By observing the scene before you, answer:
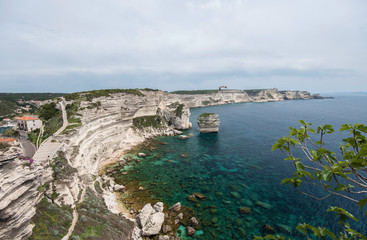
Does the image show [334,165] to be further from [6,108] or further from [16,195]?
[6,108]

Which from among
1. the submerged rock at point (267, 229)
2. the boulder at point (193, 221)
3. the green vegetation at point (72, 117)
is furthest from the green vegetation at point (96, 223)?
the submerged rock at point (267, 229)

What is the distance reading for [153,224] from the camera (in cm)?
2081

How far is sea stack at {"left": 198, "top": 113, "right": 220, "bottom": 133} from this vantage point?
6662cm

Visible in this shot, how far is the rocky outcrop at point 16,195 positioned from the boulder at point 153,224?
11.1m

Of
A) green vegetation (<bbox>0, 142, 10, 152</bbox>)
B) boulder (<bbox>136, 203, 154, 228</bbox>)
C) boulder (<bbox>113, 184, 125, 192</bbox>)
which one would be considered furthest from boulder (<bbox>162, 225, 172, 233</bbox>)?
green vegetation (<bbox>0, 142, 10, 152</bbox>)

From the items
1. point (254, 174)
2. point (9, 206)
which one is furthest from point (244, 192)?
point (9, 206)

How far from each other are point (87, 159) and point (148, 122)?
31003 mm

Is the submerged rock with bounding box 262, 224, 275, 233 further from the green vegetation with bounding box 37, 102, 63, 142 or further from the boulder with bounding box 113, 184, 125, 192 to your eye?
the green vegetation with bounding box 37, 102, 63, 142

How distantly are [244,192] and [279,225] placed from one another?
7183 mm

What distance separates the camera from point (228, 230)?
68.5 feet

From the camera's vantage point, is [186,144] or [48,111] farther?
[186,144]

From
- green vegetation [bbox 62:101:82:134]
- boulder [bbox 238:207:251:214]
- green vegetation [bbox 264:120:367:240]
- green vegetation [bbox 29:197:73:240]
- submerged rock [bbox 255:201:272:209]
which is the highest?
green vegetation [bbox 264:120:367:240]

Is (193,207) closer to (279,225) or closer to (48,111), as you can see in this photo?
(279,225)

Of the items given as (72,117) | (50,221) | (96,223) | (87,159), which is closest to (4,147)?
(50,221)
